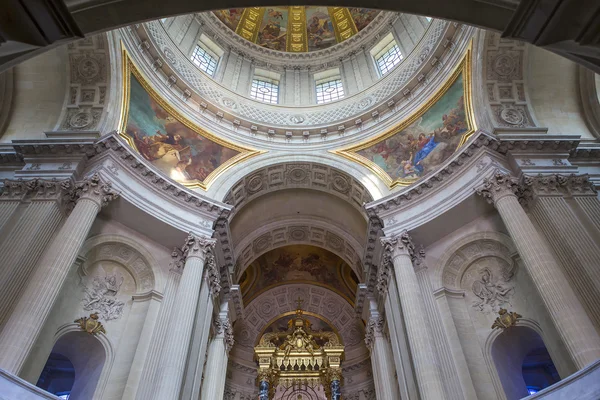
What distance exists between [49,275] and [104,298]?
2977mm

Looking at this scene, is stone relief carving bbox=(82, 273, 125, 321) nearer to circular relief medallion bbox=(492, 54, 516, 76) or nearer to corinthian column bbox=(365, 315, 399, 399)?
corinthian column bbox=(365, 315, 399, 399)

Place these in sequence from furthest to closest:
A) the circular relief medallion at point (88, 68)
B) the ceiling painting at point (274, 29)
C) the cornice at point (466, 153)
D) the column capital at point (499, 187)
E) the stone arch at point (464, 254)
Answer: the ceiling painting at point (274, 29), the circular relief medallion at point (88, 68), the stone arch at point (464, 254), the cornice at point (466, 153), the column capital at point (499, 187)

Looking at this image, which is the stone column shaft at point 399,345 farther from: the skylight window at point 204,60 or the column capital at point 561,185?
the skylight window at point 204,60

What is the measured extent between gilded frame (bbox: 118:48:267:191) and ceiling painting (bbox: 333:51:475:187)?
4.10 metres

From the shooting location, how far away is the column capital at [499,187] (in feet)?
36.0

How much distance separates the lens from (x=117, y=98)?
1322cm

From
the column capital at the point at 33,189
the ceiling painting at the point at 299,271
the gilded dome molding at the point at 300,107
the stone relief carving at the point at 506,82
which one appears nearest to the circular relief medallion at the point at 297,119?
the gilded dome molding at the point at 300,107

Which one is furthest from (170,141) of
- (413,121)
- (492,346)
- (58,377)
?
(492,346)

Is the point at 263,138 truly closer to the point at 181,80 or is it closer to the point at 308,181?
the point at 308,181

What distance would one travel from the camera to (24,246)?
30.3 ft

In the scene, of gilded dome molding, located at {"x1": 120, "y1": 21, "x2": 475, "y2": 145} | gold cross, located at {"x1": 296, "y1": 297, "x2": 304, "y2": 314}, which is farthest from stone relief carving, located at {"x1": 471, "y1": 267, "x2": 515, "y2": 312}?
gold cross, located at {"x1": 296, "y1": 297, "x2": 304, "y2": 314}

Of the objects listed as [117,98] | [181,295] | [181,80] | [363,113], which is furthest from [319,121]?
[181,295]

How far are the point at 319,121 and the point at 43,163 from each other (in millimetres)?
11112

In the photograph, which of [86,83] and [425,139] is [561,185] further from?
[86,83]
